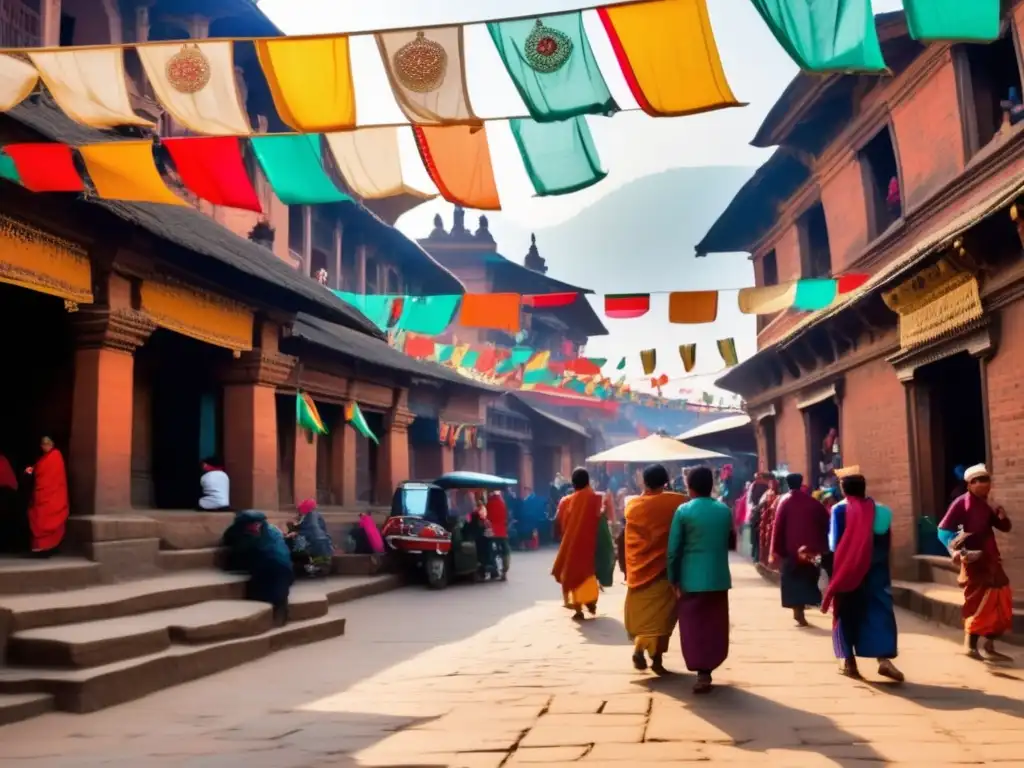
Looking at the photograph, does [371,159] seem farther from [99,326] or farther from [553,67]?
[99,326]

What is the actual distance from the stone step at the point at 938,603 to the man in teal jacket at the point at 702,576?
11.1 ft

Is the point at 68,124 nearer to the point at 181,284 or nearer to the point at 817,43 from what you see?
the point at 181,284

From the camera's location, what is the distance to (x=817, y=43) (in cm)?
708

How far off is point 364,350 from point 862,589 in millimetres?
12708

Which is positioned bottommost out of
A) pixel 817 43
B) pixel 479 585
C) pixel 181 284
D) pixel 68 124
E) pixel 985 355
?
pixel 479 585

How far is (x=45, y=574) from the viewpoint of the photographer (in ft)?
27.6

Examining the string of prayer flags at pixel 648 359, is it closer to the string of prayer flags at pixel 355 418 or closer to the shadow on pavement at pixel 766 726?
the string of prayer flags at pixel 355 418

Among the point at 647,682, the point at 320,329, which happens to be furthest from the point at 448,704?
the point at 320,329

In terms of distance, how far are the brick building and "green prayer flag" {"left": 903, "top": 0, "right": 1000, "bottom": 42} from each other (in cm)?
198

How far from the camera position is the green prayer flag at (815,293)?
14.9 metres

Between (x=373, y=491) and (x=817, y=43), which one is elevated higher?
(x=817, y=43)

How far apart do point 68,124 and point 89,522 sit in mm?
4711

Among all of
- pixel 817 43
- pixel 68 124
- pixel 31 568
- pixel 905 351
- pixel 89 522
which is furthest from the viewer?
pixel 905 351

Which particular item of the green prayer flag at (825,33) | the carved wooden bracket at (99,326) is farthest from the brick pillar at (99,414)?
the green prayer flag at (825,33)
